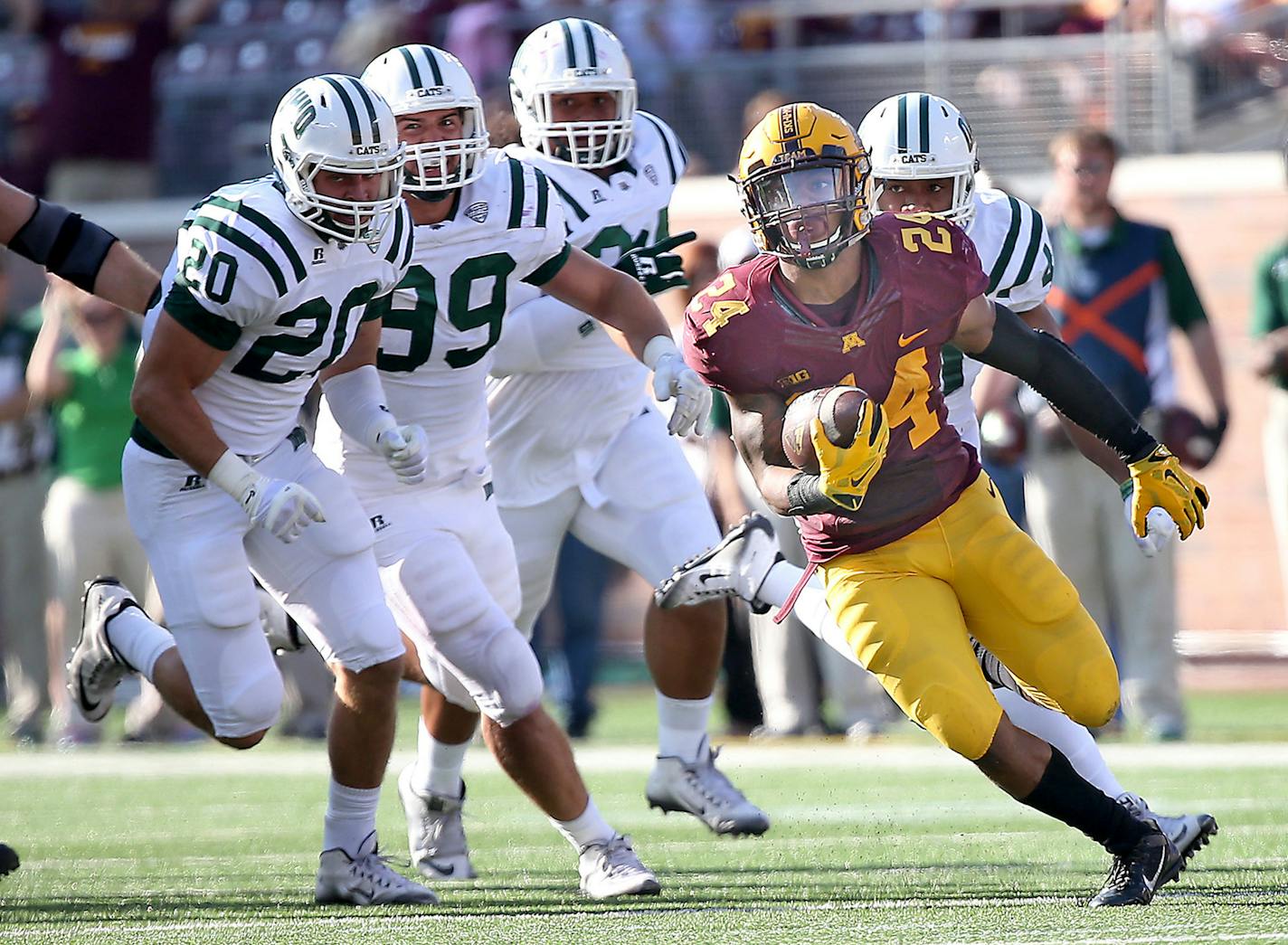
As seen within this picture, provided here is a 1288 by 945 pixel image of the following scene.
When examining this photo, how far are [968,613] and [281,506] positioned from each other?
1.38m

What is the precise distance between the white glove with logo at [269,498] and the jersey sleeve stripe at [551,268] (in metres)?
0.78

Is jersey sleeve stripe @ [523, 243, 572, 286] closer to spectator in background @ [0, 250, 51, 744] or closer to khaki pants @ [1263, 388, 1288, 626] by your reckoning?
khaki pants @ [1263, 388, 1288, 626]

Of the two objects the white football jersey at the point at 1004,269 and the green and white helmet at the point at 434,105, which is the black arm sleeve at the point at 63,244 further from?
the white football jersey at the point at 1004,269

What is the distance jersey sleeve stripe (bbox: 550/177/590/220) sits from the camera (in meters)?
5.24

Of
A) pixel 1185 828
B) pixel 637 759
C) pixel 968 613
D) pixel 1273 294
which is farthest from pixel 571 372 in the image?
pixel 1273 294

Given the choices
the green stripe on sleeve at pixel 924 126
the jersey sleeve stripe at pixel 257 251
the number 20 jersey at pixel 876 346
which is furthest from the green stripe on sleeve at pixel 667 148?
the jersey sleeve stripe at pixel 257 251

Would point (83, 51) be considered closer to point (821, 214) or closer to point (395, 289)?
point (395, 289)

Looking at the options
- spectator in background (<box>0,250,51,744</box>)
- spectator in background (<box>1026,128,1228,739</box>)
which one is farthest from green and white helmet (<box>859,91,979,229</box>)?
spectator in background (<box>0,250,51,744</box>)

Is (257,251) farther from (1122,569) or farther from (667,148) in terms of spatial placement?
(1122,569)

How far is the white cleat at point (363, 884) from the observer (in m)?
4.45

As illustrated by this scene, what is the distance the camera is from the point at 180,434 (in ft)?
14.0

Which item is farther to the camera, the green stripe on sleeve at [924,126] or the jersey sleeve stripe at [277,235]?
the green stripe on sleeve at [924,126]

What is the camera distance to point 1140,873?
398 centimetres

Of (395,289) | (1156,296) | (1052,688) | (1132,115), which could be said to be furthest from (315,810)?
(1132,115)
